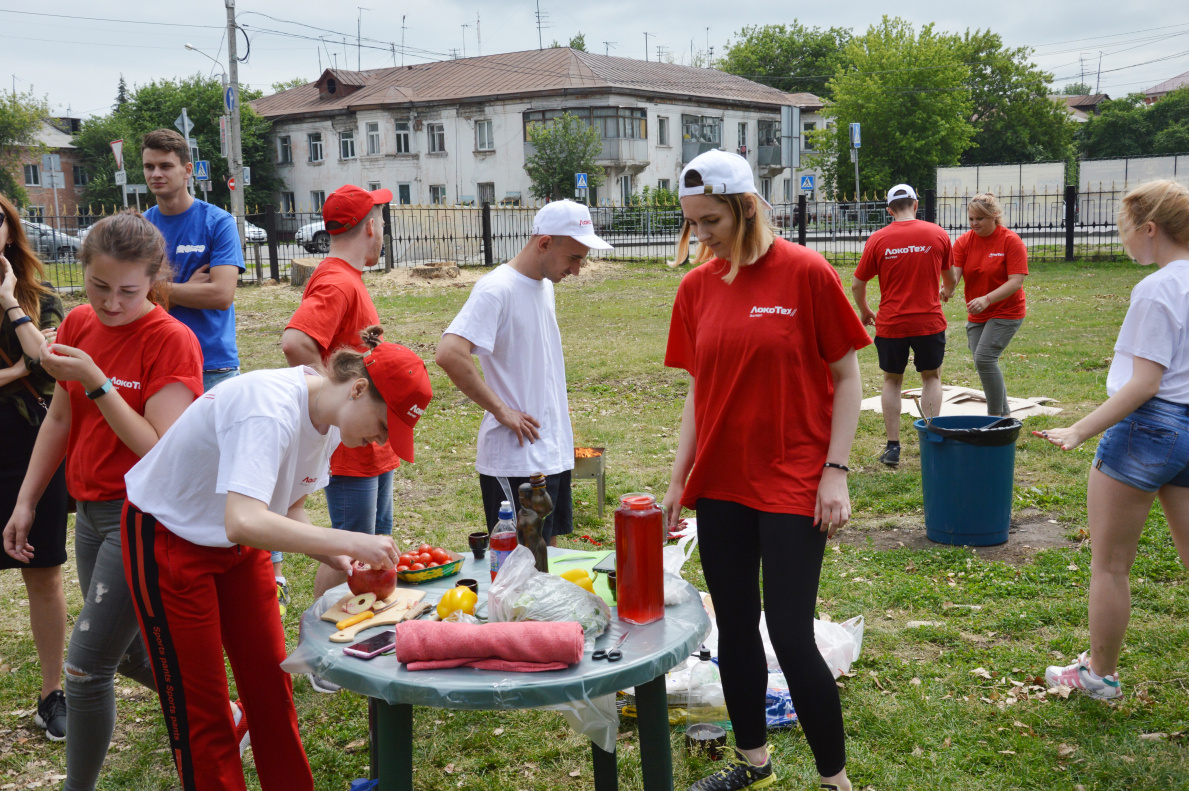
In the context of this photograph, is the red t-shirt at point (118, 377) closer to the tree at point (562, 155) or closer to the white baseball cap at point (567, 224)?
the white baseball cap at point (567, 224)

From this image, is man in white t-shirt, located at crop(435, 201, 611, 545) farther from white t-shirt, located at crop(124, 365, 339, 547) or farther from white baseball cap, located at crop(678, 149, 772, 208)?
white t-shirt, located at crop(124, 365, 339, 547)

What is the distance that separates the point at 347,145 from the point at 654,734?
2098 inches

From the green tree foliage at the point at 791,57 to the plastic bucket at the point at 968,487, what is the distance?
73859 millimetres

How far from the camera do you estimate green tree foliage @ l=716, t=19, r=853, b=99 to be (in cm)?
7419

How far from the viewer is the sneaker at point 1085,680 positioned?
11.9 ft

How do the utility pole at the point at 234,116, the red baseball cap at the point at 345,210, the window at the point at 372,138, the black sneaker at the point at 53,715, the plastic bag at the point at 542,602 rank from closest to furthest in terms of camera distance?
1. the plastic bag at the point at 542,602
2. the black sneaker at the point at 53,715
3. the red baseball cap at the point at 345,210
4. the utility pole at the point at 234,116
5. the window at the point at 372,138

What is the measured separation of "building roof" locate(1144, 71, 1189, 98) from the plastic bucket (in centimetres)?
9944

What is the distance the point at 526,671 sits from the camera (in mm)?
2139

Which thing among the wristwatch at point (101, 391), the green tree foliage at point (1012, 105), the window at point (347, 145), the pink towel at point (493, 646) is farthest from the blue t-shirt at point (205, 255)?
the green tree foliage at point (1012, 105)

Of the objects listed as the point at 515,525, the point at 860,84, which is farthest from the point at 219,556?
the point at 860,84

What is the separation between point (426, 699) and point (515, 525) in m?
0.95

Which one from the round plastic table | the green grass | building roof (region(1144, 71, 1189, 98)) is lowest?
the green grass

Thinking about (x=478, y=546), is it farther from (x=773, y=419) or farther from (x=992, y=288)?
(x=992, y=288)

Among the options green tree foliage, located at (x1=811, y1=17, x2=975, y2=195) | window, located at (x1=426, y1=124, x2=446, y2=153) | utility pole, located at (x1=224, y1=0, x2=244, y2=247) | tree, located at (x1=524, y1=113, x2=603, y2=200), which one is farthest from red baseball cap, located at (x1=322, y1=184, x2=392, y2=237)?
green tree foliage, located at (x1=811, y1=17, x2=975, y2=195)
